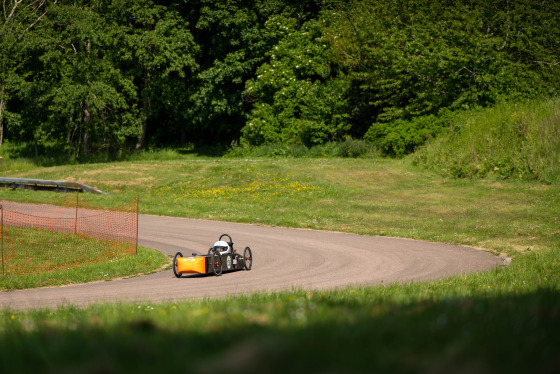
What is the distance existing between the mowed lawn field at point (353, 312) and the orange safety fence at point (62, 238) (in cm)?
318

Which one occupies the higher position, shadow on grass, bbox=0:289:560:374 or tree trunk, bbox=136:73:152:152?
tree trunk, bbox=136:73:152:152

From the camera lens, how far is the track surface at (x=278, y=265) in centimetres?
1280

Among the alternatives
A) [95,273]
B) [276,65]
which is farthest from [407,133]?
[95,273]

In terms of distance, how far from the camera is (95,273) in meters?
15.4

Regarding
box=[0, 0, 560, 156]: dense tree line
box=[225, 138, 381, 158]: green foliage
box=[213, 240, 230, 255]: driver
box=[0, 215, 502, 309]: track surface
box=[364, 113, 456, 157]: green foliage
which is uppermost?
box=[0, 0, 560, 156]: dense tree line

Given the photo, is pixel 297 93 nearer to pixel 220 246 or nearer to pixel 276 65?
pixel 276 65

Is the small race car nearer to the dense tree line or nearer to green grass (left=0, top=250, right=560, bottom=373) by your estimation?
green grass (left=0, top=250, right=560, bottom=373)

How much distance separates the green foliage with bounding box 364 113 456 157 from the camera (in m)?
42.0

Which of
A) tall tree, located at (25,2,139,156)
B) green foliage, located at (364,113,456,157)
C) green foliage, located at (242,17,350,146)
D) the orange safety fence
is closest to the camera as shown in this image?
the orange safety fence

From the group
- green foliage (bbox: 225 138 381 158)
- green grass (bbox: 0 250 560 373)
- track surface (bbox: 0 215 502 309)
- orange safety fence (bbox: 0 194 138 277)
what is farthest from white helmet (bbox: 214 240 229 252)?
green foliage (bbox: 225 138 381 158)

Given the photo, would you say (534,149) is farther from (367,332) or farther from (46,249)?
(367,332)

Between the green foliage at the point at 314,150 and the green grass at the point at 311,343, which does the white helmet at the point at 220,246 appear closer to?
the green grass at the point at 311,343

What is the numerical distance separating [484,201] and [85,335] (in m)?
27.1

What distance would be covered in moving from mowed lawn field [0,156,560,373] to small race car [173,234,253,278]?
16.8ft
